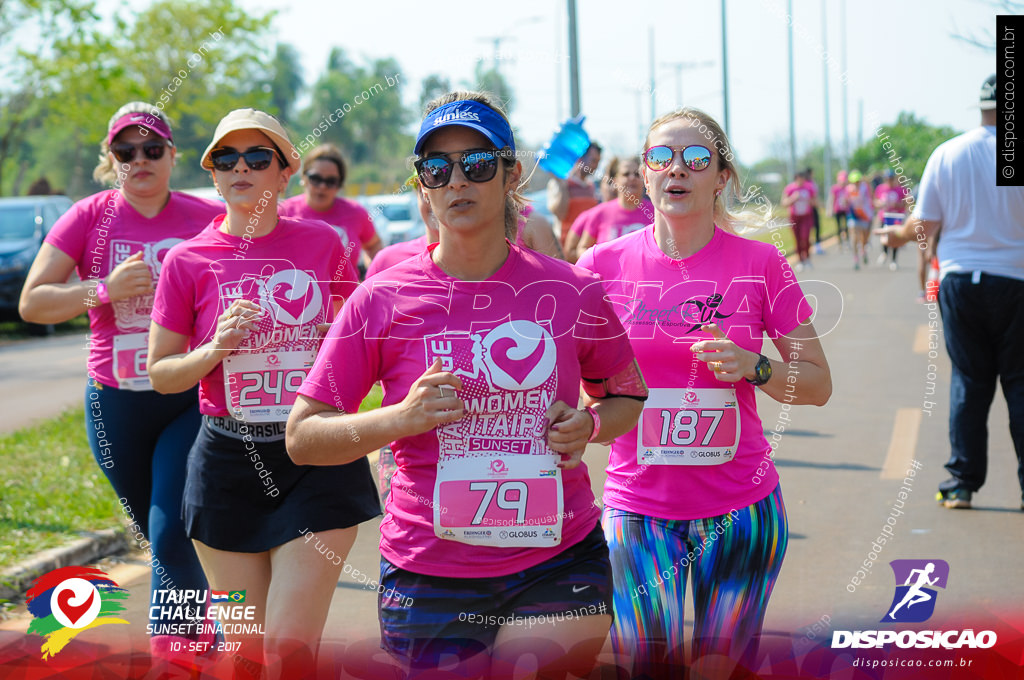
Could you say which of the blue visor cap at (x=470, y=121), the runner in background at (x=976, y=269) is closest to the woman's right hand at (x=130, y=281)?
the blue visor cap at (x=470, y=121)

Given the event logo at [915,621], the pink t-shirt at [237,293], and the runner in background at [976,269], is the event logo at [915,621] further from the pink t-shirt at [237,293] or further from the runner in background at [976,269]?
the pink t-shirt at [237,293]

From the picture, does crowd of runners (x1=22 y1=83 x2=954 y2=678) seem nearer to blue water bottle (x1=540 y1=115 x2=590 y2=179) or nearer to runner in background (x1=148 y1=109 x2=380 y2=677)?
runner in background (x1=148 y1=109 x2=380 y2=677)

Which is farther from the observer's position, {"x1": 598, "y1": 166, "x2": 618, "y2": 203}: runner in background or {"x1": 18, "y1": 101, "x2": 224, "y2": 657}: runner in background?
{"x1": 598, "y1": 166, "x2": 618, "y2": 203}: runner in background

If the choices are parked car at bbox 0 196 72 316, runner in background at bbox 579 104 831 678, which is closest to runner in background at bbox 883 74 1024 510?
runner in background at bbox 579 104 831 678

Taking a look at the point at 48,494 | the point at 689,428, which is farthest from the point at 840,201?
the point at 689,428

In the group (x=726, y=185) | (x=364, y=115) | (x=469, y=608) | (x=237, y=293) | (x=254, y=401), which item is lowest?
(x=469, y=608)

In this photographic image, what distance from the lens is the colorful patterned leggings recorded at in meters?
3.09

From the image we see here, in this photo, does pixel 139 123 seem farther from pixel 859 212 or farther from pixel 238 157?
pixel 859 212

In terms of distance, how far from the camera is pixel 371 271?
4230 millimetres

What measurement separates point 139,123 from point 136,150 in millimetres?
105

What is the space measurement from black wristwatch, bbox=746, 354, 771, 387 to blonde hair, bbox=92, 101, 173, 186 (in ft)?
8.46

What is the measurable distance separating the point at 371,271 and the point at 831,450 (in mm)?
4688

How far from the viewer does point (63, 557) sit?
554 centimetres

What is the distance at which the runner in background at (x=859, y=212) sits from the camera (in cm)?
1883
